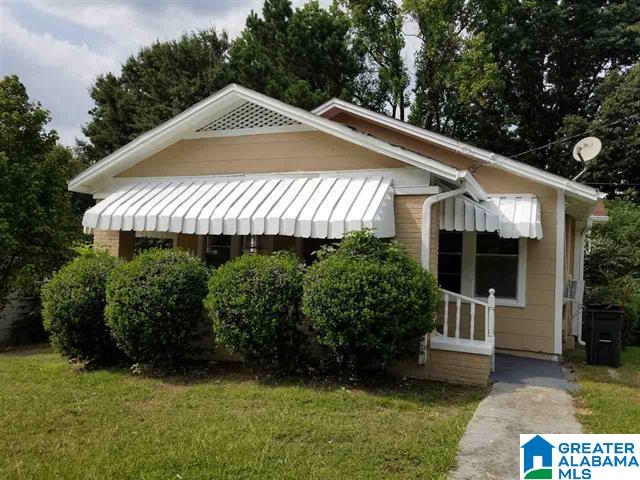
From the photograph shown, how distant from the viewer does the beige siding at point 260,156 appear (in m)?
9.07

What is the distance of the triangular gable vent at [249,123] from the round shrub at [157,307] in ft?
10.2

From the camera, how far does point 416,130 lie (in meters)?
11.8

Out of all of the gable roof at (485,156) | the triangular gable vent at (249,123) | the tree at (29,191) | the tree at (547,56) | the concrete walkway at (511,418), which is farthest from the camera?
the tree at (547,56)

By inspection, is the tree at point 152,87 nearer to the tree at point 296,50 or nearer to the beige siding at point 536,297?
the tree at point 296,50

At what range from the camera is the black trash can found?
9312 millimetres

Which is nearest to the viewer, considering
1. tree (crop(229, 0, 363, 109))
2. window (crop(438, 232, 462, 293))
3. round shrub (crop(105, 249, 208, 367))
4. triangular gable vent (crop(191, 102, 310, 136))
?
round shrub (crop(105, 249, 208, 367))

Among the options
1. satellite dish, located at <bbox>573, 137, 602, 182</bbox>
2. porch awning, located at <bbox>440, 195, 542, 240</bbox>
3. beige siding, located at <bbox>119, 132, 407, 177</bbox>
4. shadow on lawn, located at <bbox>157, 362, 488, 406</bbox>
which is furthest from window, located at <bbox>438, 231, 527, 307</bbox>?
shadow on lawn, located at <bbox>157, 362, 488, 406</bbox>

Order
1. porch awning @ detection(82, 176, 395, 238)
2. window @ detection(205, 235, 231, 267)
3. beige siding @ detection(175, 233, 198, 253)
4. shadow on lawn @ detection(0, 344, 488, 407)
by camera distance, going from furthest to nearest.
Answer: window @ detection(205, 235, 231, 267) → beige siding @ detection(175, 233, 198, 253) → porch awning @ detection(82, 176, 395, 238) → shadow on lawn @ detection(0, 344, 488, 407)

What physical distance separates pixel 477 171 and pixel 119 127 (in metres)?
24.2

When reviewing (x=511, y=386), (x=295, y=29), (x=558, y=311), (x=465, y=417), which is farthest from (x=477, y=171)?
(x=295, y=29)

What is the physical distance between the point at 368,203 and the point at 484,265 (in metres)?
4.35

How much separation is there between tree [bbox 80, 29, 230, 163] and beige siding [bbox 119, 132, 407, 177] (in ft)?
54.6

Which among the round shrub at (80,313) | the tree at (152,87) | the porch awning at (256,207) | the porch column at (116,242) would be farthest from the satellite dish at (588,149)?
the tree at (152,87)

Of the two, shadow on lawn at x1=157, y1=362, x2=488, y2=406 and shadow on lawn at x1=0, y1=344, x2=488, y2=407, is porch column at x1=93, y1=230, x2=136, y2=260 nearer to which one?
shadow on lawn at x1=0, y1=344, x2=488, y2=407
